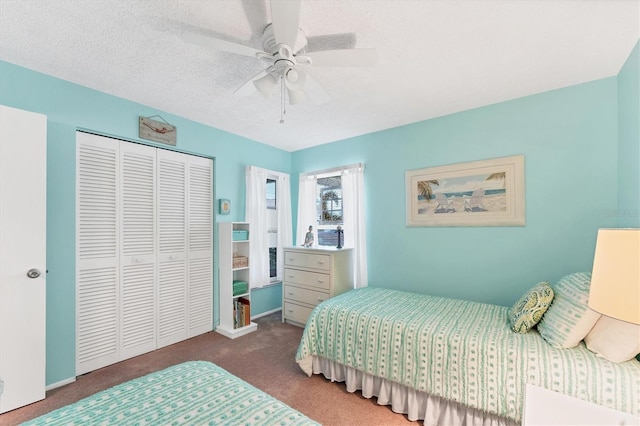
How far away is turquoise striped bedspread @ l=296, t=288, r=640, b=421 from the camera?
1.45 m

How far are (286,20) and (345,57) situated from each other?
391mm

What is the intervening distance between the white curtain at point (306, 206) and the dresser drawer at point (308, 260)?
524mm

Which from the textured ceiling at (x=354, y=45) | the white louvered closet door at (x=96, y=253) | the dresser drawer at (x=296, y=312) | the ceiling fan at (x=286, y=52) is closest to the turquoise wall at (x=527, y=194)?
the textured ceiling at (x=354, y=45)

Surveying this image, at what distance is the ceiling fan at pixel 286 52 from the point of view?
1380 mm

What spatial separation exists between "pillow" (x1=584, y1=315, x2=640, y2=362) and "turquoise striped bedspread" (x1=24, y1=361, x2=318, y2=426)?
5.49ft

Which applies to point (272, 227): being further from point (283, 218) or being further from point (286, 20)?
point (286, 20)

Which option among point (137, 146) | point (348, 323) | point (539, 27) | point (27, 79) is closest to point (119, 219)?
point (137, 146)

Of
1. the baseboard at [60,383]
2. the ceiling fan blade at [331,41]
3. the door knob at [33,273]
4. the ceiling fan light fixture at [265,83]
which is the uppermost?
the ceiling fan blade at [331,41]

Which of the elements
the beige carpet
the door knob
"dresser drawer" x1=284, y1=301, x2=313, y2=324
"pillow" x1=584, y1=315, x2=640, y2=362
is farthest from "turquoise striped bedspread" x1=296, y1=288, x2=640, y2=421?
the door knob

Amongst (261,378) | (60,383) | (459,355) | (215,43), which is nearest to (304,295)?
(261,378)

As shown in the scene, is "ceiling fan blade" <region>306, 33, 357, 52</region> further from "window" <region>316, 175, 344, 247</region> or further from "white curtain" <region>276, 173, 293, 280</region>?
"white curtain" <region>276, 173, 293, 280</region>

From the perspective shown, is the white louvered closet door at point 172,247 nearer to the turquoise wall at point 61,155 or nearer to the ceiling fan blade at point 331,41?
the turquoise wall at point 61,155

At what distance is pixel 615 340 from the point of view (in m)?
1.50

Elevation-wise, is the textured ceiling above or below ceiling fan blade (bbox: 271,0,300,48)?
above
